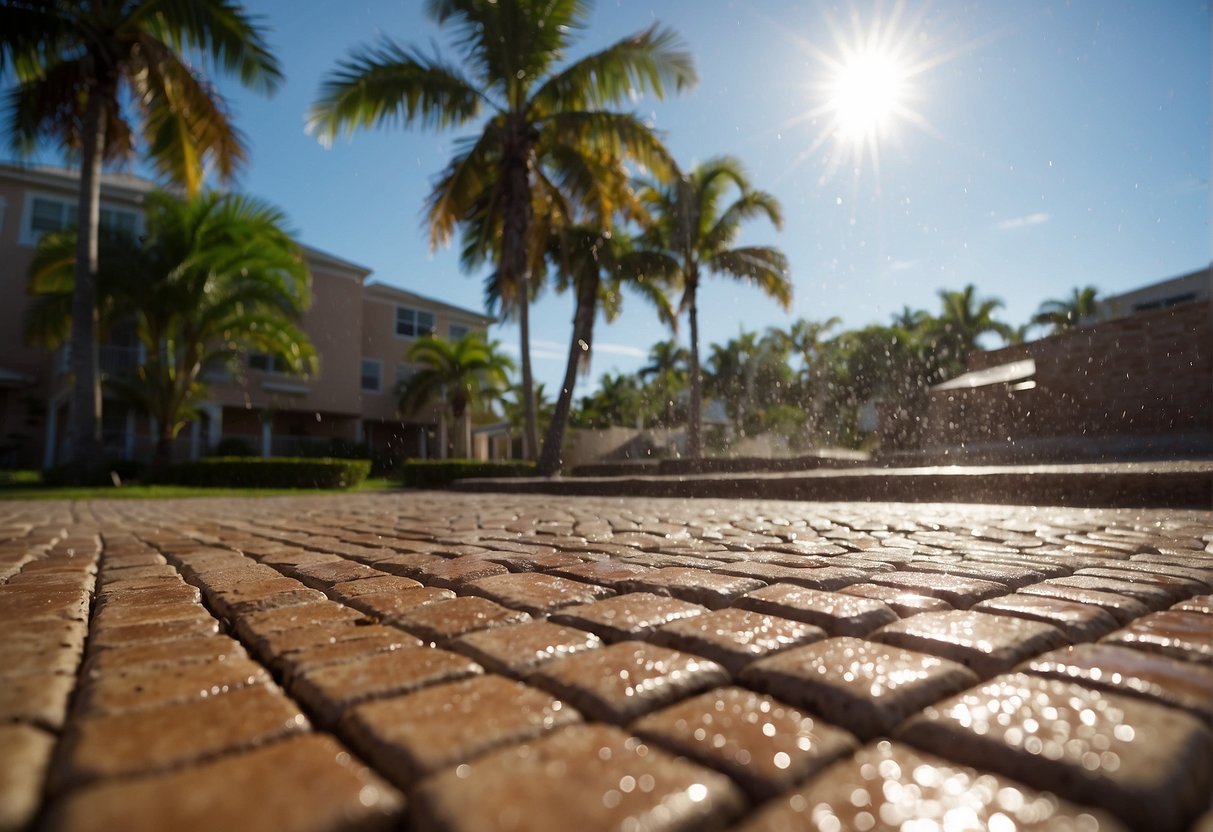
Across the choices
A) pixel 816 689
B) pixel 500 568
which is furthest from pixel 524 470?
pixel 816 689

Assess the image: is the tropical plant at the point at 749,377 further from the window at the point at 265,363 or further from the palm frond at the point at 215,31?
the palm frond at the point at 215,31

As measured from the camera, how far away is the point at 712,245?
1556cm

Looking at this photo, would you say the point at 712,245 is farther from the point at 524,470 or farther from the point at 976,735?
the point at 976,735

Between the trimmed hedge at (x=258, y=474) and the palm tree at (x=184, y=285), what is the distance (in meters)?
0.86

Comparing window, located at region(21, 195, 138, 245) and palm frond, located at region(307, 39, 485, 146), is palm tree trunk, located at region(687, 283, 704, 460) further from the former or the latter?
window, located at region(21, 195, 138, 245)

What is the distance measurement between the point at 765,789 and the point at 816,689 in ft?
0.90

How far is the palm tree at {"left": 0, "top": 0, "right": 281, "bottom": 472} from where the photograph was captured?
9711mm

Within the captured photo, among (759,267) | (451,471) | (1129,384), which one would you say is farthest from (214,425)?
(1129,384)

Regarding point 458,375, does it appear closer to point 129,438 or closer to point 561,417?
point 129,438

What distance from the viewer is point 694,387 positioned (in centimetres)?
1527

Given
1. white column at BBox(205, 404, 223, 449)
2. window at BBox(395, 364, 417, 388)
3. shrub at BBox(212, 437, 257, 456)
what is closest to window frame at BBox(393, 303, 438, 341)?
window at BBox(395, 364, 417, 388)

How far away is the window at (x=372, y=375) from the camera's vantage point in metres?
24.5

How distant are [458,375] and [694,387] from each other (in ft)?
31.8

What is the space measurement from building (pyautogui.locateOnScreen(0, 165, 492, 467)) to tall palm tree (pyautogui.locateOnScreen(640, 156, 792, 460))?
10.1 metres
